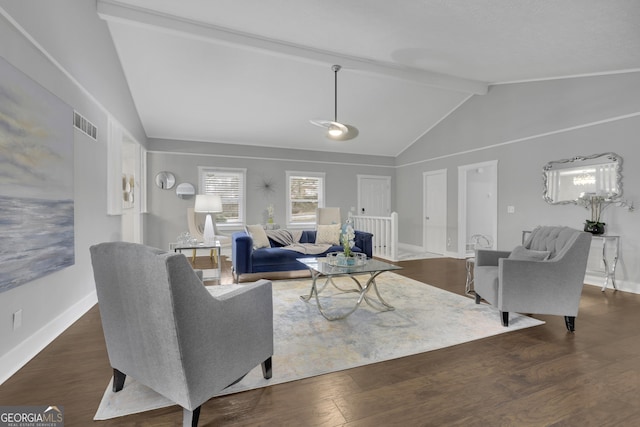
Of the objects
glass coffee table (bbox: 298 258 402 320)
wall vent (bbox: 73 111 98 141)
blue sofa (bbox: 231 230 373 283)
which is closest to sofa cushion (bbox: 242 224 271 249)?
blue sofa (bbox: 231 230 373 283)

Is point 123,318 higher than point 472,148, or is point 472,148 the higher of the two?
point 472,148

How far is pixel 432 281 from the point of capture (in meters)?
4.57

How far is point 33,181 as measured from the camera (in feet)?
7.25

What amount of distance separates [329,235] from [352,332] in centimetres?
274

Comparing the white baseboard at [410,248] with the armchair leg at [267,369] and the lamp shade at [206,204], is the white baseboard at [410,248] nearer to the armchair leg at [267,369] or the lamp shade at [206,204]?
the lamp shade at [206,204]

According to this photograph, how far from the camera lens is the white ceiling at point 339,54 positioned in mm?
3096

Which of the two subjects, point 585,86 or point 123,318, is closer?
point 123,318

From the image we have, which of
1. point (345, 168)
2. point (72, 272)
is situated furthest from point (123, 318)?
point (345, 168)

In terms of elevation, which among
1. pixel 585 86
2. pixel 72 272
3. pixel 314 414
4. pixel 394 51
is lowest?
pixel 314 414

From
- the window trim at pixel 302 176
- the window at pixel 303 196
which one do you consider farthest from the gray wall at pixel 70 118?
the window at pixel 303 196

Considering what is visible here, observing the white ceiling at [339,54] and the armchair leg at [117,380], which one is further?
the white ceiling at [339,54]

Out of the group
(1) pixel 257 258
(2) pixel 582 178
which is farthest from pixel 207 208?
(2) pixel 582 178

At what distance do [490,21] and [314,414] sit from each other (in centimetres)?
384

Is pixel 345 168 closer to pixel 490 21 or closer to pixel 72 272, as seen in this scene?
pixel 490 21
